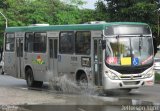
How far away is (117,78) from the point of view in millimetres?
17844

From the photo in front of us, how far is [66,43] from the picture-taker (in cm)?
2053

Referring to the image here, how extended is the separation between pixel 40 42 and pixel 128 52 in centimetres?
585

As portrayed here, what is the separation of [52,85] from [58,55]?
1.42 m

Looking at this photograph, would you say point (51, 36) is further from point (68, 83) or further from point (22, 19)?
point (22, 19)

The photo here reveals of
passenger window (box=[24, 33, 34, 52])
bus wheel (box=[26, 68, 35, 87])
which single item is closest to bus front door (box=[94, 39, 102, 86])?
passenger window (box=[24, 33, 34, 52])

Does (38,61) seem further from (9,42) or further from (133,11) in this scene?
(133,11)

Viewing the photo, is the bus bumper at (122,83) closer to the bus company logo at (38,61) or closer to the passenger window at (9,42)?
the bus company logo at (38,61)

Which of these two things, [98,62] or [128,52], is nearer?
[128,52]

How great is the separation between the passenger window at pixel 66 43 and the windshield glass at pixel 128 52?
2.50 meters

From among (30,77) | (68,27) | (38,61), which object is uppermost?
(68,27)

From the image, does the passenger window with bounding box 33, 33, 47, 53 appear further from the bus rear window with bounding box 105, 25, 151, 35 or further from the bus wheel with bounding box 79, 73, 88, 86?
the bus rear window with bounding box 105, 25, 151, 35

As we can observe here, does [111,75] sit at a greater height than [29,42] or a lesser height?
lesser

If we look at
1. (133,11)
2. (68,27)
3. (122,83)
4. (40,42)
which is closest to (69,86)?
(68,27)

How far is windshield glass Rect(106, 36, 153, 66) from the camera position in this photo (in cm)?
1789
